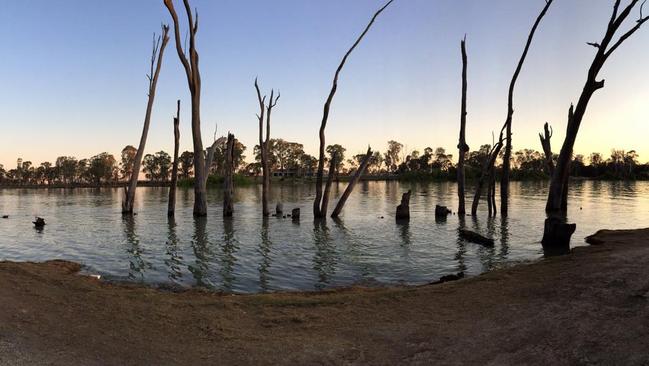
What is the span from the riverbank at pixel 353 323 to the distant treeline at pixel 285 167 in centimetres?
10016

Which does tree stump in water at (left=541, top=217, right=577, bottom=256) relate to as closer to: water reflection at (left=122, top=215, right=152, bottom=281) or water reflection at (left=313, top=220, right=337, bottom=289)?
water reflection at (left=313, top=220, right=337, bottom=289)

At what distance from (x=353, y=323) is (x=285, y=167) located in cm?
14343

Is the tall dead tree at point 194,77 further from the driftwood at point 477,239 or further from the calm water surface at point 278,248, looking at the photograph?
the driftwood at point 477,239

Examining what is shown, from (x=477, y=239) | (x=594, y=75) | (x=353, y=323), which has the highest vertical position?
(x=594, y=75)

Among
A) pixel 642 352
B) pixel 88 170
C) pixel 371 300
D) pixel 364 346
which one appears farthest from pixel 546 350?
pixel 88 170

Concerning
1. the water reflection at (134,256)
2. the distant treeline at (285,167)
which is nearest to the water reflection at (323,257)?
the water reflection at (134,256)

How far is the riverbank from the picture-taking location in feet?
15.9

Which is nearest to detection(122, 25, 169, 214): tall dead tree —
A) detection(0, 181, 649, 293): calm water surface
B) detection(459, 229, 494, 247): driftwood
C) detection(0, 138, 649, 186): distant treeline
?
detection(0, 181, 649, 293): calm water surface

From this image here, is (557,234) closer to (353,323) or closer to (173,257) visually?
(353,323)

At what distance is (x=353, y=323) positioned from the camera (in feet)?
21.5

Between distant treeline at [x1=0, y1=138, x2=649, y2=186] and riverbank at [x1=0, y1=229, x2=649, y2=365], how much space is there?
329 ft

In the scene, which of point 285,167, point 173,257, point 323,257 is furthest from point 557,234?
point 285,167

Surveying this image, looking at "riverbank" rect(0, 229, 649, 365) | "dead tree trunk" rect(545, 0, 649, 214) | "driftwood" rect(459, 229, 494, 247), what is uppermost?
"dead tree trunk" rect(545, 0, 649, 214)

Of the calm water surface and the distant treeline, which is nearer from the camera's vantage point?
the calm water surface
